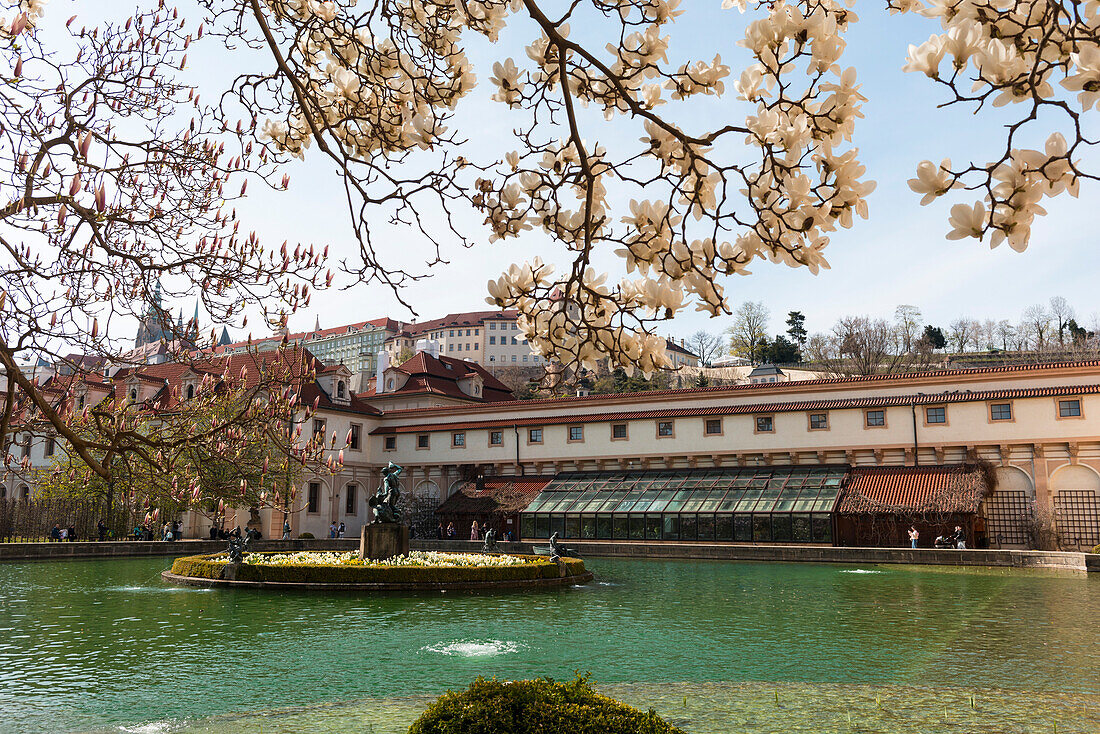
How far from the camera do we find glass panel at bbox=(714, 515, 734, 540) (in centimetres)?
3612

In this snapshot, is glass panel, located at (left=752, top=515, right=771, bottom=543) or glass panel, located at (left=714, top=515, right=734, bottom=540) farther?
glass panel, located at (left=714, top=515, right=734, bottom=540)

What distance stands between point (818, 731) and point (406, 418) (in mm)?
45667

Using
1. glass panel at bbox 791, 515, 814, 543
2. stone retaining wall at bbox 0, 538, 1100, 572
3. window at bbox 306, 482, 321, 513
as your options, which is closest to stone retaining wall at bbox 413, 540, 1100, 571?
stone retaining wall at bbox 0, 538, 1100, 572

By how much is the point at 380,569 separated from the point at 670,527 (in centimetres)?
1906

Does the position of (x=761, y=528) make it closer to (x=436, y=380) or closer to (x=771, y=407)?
(x=771, y=407)

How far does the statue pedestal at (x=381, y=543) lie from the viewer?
24.3 meters

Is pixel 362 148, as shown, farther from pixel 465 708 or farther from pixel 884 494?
pixel 884 494

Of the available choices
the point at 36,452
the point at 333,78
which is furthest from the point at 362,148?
the point at 36,452

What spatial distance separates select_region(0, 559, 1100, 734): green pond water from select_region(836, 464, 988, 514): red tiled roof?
10723 millimetres

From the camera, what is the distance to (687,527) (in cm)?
3712

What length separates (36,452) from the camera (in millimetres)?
52656

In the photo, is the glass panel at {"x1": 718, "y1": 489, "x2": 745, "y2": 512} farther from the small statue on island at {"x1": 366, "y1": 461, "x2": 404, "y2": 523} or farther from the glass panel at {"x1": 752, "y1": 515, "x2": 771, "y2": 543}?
the small statue on island at {"x1": 366, "y1": 461, "x2": 404, "y2": 523}

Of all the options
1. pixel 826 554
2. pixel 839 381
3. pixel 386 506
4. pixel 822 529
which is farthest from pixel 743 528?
pixel 386 506

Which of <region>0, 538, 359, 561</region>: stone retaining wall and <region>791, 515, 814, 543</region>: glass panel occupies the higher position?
<region>791, 515, 814, 543</region>: glass panel
